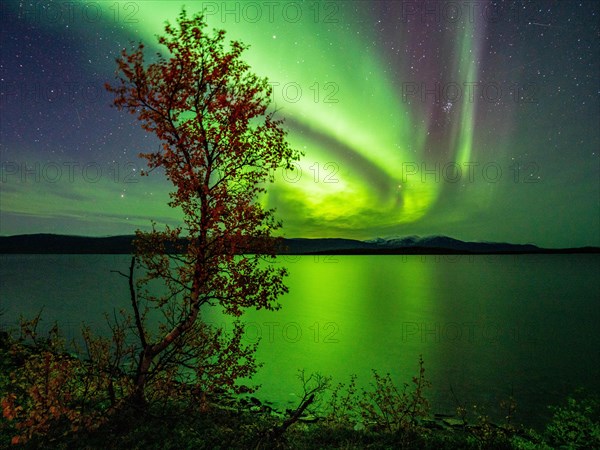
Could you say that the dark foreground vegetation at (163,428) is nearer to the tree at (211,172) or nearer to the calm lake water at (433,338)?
the tree at (211,172)

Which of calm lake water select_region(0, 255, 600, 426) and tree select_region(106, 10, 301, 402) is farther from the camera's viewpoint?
calm lake water select_region(0, 255, 600, 426)

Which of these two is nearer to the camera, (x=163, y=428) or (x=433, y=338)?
(x=163, y=428)

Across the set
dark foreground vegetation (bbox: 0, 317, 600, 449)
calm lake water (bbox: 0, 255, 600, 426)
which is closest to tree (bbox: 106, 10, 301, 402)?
dark foreground vegetation (bbox: 0, 317, 600, 449)

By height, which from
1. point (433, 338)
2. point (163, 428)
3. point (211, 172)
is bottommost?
point (433, 338)

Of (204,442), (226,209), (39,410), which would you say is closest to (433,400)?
(204,442)

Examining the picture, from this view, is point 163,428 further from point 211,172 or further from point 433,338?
point 433,338

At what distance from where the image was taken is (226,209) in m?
11.5

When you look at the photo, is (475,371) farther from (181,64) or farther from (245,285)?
(181,64)

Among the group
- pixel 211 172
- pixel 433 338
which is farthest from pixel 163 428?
pixel 433 338

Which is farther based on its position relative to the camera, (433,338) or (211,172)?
(433,338)

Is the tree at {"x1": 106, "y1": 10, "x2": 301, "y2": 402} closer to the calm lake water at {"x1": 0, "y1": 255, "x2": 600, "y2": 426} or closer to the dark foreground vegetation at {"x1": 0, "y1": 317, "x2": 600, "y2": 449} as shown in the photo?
the dark foreground vegetation at {"x1": 0, "y1": 317, "x2": 600, "y2": 449}

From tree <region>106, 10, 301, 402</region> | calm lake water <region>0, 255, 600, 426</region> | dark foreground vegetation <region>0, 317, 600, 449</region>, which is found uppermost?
tree <region>106, 10, 301, 402</region>

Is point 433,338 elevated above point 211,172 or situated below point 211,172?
below

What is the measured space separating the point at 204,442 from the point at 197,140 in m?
9.68
